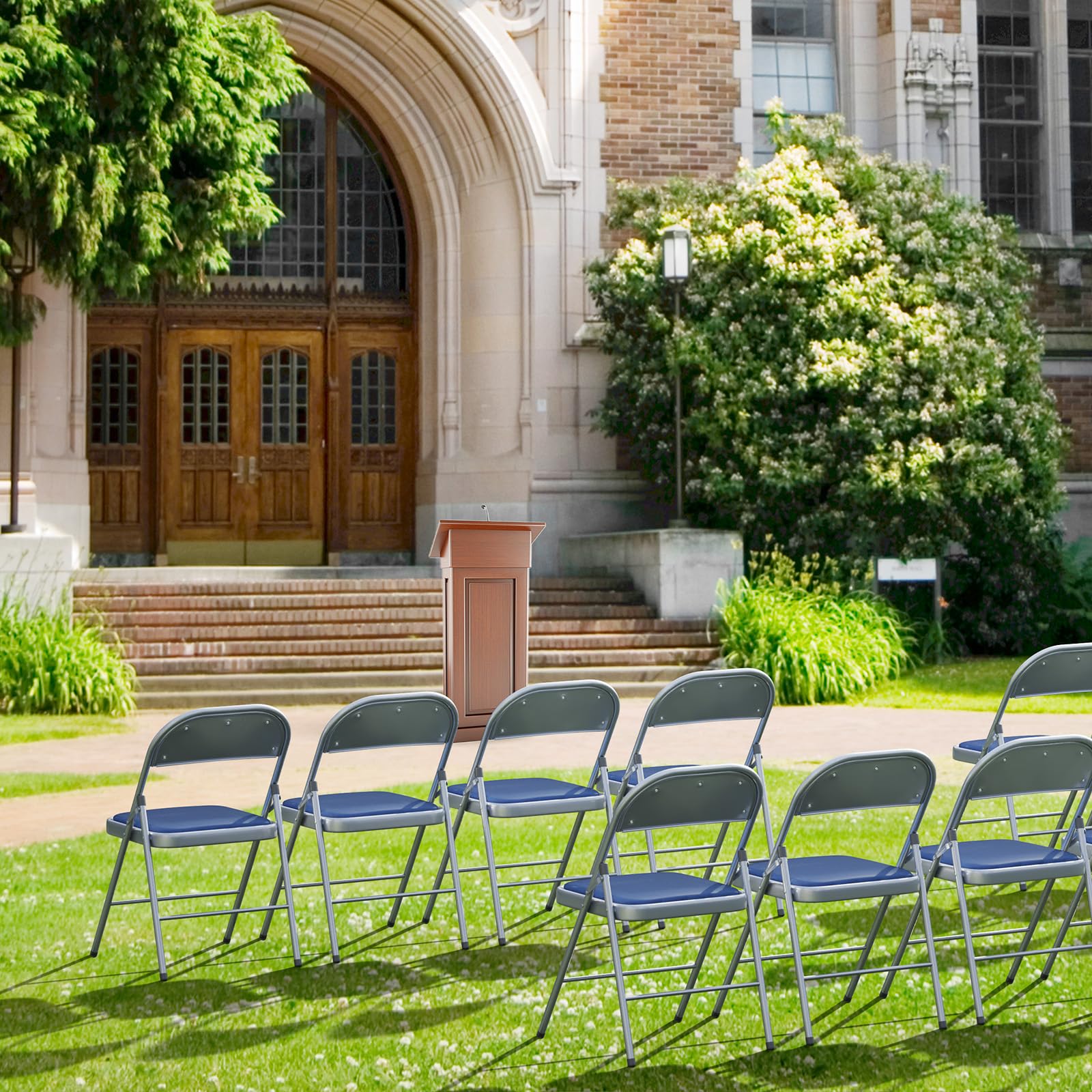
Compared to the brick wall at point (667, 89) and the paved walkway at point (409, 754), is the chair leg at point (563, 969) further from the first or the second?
the brick wall at point (667, 89)

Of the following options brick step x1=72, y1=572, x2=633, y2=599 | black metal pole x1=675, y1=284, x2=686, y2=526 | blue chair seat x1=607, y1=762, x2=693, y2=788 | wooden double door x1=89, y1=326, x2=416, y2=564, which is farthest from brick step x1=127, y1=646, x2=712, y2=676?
blue chair seat x1=607, y1=762, x2=693, y2=788

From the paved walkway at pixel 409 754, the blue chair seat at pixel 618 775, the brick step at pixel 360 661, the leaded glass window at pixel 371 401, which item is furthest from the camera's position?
the leaded glass window at pixel 371 401

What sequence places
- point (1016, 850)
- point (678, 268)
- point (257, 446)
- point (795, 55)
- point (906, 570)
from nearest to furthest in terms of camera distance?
point (1016, 850) → point (678, 268) → point (906, 570) → point (257, 446) → point (795, 55)

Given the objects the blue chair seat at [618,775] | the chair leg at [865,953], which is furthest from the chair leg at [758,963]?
the blue chair seat at [618,775]

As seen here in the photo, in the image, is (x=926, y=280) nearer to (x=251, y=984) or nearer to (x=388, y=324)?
(x=388, y=324)

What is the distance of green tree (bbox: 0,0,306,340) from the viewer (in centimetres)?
1404

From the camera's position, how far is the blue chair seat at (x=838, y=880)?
4309mm

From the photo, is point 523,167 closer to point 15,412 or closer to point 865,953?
point 15,412

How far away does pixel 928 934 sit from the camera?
14.3ft

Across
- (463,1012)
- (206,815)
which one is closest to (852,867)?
(463,1012)

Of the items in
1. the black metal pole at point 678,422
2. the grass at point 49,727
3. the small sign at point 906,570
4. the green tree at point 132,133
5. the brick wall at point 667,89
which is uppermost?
the brick wall at point 667,89

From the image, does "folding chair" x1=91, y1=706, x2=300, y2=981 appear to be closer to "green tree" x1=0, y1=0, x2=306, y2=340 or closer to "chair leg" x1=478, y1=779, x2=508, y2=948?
"chair leg" x1=478, y1=779, x2=508, y2=948

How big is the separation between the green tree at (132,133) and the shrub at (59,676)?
3.78 m

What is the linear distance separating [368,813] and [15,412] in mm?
11575
